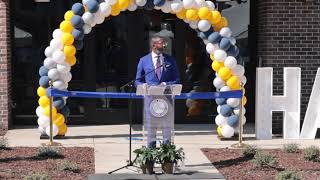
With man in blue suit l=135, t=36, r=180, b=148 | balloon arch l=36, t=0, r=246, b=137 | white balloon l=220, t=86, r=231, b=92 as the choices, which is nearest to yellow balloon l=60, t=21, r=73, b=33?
balloon arch l=36, t=0, r=246, b=137

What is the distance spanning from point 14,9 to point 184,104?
4336 millimetres

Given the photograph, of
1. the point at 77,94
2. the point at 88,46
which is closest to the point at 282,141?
the point at 77,94

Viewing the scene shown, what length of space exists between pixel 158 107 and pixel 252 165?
1793 mm

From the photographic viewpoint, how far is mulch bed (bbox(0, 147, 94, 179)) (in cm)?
827

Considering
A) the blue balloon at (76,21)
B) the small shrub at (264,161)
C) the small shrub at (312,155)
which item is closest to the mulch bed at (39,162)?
the blue balloon at (76,21)

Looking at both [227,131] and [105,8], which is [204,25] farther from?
[227,131]

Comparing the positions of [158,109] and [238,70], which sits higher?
[238,70]

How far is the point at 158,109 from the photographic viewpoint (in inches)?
326

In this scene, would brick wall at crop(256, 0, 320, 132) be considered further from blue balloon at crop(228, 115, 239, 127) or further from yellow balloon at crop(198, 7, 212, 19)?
yellow balloon at crop(198, 7, 212, 19)

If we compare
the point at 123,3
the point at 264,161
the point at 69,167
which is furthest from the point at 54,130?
the point at 264,161

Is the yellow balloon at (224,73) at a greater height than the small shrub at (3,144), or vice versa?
the yellow balloon at (224,73)

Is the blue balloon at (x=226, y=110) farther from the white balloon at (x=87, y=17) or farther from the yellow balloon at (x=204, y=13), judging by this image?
the white balloon at (x=87, y=17)

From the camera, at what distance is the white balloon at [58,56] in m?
10.7

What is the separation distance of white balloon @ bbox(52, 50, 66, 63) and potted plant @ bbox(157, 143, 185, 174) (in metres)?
3.45
